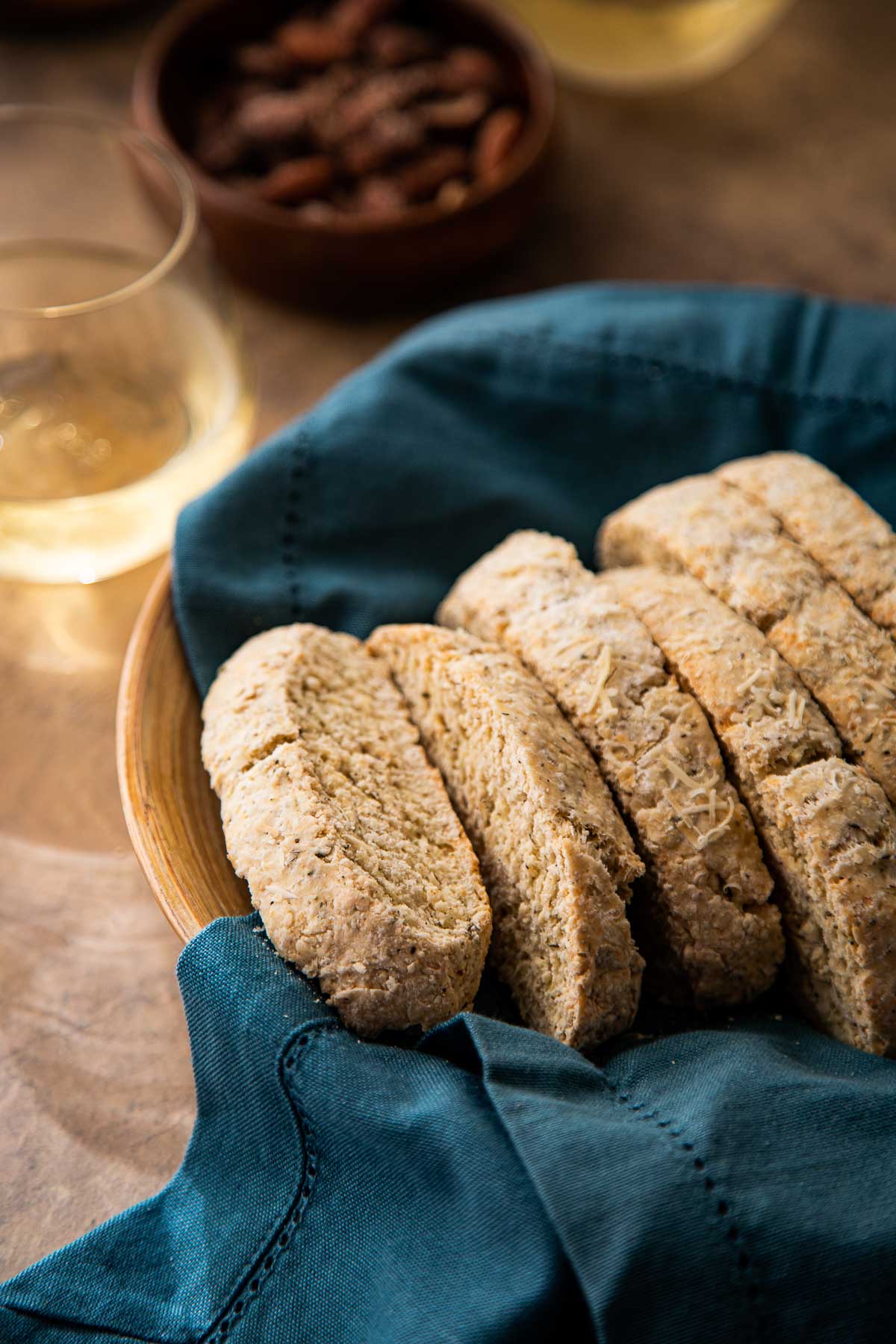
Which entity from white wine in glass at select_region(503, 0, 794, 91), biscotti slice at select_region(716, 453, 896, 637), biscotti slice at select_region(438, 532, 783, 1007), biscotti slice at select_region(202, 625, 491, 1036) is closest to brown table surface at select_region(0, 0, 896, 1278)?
white wine in glass at select_region(503, 0, 794, 91)

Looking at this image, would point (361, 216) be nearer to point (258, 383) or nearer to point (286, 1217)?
point (258, 383)

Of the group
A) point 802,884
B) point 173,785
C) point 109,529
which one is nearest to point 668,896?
point 802,884

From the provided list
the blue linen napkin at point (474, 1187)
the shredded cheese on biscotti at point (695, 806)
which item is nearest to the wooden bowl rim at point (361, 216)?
the blue linen napkin at point (474, 1187)

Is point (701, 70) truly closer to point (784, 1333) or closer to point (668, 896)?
point (668, 896)

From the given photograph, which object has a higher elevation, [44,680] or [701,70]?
[701,70]

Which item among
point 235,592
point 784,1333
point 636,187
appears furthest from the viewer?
point 636,187

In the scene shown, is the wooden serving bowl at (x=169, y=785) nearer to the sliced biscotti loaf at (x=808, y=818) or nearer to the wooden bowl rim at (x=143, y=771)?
the wooden bowl rim at (x=143, y=771)

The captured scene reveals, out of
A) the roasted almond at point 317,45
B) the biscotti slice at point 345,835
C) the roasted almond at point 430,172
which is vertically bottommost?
the biscotti slice at point 345,835
